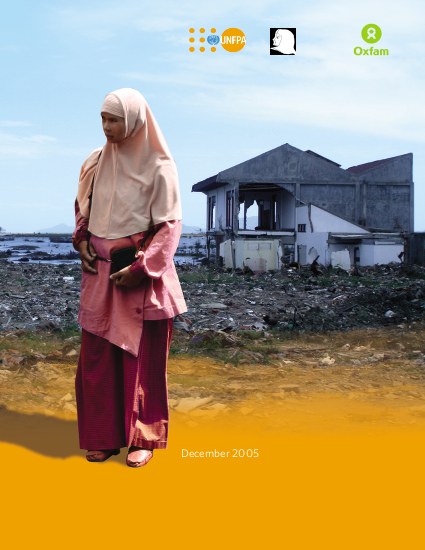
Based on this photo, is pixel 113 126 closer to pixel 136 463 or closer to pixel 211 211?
pixel 136 463

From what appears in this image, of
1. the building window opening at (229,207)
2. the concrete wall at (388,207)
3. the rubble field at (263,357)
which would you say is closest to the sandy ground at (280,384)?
the rubble field at (263,357)

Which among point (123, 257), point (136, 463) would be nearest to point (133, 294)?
point (123, 257)

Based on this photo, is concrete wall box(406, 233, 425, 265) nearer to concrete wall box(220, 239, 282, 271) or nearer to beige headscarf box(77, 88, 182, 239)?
concrete wall box(220, 239, 282, 271)

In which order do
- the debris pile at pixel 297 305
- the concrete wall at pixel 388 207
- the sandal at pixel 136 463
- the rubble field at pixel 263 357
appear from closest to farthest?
the sandal at pixel 136 463
the rubble field at pixel 263 357
the debris pile at pixel 297 305
the concrete wall at pixel 388 207

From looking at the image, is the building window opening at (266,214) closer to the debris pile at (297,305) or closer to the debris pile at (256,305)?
the debris pile at (297,305)

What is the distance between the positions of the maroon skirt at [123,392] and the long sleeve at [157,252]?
11.8 inches

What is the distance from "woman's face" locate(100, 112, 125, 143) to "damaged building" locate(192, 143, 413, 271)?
15.8m

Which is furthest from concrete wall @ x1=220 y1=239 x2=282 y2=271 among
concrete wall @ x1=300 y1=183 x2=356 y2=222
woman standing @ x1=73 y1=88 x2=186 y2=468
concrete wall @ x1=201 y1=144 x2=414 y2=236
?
woman standing @ x1=73 y1=88 x2=186 y2=468

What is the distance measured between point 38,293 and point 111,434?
8.07 metres

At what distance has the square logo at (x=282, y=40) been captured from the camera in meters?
5.71

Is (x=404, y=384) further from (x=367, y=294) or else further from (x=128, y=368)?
(x=367, y=294)

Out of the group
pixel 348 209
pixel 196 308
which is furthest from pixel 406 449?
pixel 348 209

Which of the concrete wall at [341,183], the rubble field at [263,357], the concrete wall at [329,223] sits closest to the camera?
the rubble field at [263,357]

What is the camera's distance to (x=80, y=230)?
9.32 feet
